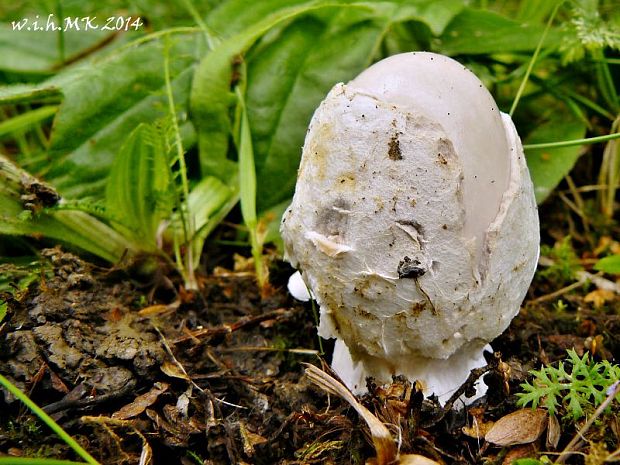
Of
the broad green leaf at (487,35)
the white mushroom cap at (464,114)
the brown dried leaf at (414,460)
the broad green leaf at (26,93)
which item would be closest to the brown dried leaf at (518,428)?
the brown dried leaf at (414,460)

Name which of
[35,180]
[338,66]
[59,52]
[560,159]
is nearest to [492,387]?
[560,159]

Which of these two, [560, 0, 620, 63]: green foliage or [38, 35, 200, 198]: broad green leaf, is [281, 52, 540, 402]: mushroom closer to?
[560, 0, 620, 63]: green foliage

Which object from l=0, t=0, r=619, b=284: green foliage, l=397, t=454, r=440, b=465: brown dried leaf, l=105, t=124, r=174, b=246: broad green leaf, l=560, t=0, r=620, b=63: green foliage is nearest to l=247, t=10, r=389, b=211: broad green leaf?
l=0, t=0, r=619, b=284: green foliage

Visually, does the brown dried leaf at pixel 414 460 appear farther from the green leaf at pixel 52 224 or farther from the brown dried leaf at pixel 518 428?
the green leaf at pixel 52 224

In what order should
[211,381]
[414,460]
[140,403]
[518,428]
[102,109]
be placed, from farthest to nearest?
[102,109]
[211,381]
[140,403]
[518,428]
[414,460]

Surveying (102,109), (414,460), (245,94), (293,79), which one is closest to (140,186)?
(102,109)

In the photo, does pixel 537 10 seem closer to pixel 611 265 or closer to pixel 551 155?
pixel 551 155
